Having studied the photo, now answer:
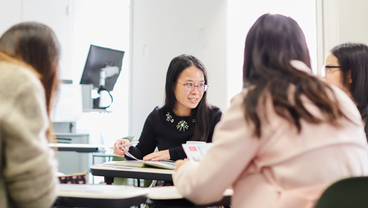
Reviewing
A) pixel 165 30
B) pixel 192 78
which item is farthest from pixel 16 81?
pixel 165 30

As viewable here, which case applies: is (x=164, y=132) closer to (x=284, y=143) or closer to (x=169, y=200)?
(x=169, y=200)

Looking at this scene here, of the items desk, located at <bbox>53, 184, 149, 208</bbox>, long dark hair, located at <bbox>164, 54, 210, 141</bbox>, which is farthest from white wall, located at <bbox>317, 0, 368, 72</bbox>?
desk, located at <bbox>53, 184, 149, 208</bbox>

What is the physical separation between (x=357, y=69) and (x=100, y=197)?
5.23ft

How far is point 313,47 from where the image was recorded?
12.9 ft

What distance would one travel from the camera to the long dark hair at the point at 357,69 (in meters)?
2.11

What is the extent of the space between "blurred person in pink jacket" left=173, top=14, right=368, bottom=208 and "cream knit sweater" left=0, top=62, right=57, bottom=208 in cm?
41

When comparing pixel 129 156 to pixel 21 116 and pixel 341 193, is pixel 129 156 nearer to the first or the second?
pixel 21 116

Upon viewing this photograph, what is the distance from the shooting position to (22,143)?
95 centimetres

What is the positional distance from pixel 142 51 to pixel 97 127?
71.7 inches

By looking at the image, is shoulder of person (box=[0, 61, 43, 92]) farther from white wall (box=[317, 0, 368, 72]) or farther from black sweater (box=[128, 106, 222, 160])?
white wall (box=[317, 0, 368, 72])

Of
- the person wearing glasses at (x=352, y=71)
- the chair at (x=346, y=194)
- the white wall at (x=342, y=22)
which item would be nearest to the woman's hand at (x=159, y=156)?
the person wearing glasses at (x=352, y=71)

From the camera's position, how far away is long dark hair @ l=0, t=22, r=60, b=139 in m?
1.12

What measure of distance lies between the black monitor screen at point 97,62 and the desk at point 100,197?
11.6 ft

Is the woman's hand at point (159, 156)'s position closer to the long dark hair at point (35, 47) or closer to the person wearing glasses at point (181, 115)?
the person wearing glasses at point (181, 115)
